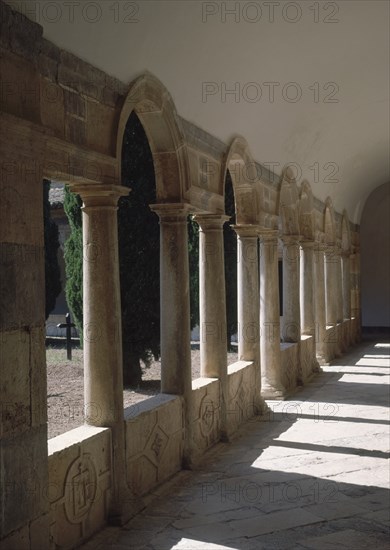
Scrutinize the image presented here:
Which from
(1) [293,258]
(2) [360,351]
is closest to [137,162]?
(1) [293,258]

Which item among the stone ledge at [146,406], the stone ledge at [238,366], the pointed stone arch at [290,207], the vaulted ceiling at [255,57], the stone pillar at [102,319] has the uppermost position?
the vaulted ceiling at [255,57]

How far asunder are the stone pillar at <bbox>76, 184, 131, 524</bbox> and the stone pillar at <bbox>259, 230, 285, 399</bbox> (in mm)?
4735

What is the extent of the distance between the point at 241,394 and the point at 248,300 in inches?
47.7

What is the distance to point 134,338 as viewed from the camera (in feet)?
32.6

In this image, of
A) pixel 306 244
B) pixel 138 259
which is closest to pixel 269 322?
pixel 138 259

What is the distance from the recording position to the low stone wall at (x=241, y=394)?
24.9ft

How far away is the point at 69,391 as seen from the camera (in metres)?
10.2

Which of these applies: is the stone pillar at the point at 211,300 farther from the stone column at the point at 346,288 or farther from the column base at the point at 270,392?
the stone column at the point at 346,288

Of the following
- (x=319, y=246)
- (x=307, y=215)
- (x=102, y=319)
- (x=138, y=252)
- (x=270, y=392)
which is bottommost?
(x=270, y=392)

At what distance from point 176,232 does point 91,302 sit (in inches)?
57.5

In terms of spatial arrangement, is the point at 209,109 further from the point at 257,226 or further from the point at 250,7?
the point at 257,226

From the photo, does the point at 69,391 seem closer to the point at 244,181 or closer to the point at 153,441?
the point at 244,181

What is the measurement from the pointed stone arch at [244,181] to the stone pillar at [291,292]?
2704 mm

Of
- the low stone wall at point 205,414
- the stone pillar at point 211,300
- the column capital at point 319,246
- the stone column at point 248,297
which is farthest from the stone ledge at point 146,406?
the column capital at point 319,246
